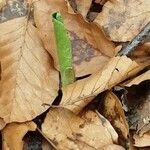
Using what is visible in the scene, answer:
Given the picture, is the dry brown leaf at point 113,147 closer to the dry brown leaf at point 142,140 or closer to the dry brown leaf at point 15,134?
the dry brown leaf at point 142,140

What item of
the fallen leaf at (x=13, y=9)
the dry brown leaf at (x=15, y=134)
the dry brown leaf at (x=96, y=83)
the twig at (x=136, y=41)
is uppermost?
the fallen leaf at (x=13, y=9)

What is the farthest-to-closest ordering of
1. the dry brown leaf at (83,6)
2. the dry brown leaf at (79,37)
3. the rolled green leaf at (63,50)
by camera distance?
1. the dry brown leaf at (83,6)
2. the dry brown leaf at (79,37)
3. the rolled green leaf at (63,50)

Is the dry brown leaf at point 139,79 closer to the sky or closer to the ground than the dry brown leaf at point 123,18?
closer to the ground

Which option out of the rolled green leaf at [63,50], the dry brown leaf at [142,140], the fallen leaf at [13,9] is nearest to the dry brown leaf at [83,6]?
the fallen leaf at [13,9]

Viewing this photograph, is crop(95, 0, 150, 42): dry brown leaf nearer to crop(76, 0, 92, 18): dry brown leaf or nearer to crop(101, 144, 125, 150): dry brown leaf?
crop(76, 0, 92, 18): dry brown leaf

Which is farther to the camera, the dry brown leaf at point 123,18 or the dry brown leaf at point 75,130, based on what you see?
the dry brown leaf at point 123,18

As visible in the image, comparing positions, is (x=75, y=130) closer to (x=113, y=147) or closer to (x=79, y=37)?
(x=113, y=147)
